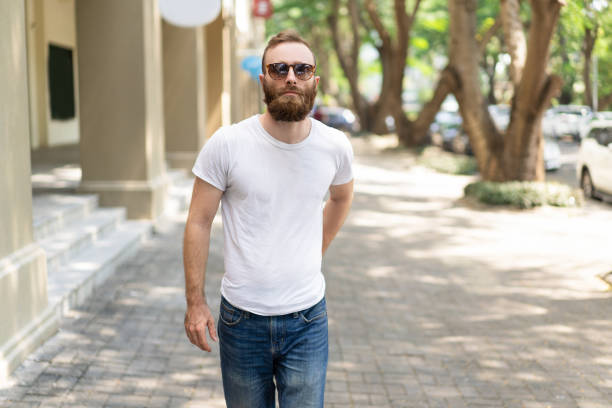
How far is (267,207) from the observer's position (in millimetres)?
2965

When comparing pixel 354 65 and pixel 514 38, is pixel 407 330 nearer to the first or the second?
pixel 514 38

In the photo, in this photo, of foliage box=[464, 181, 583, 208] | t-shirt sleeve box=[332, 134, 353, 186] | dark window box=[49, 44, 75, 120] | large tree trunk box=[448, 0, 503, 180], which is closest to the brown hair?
t-shirt sleeve box=[332, 134, 353, 186]

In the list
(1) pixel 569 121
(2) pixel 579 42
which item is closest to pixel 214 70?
(2) pixel 579 42

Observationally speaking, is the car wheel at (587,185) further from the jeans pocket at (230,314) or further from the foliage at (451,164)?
the jeans pocket at (230,314)

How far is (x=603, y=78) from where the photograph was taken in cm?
3494

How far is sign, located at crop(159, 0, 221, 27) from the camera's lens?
11.2 meters

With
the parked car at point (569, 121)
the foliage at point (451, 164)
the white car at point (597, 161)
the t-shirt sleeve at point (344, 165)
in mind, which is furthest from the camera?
the parked car at point (569, 121)

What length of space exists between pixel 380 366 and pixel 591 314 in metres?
2.64

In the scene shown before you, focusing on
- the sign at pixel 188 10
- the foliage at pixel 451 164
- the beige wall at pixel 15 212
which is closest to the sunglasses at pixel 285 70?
the beige wall at pixel 15 212

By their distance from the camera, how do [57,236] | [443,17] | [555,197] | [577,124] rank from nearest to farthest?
[57,236] → [555,197] → [443,17] → [577,124]

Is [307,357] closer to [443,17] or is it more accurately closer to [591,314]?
[591,314]

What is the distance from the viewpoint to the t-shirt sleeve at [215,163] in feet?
9.64

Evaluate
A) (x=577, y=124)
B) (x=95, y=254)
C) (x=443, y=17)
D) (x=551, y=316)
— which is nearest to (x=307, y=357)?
(x=551, y=316)

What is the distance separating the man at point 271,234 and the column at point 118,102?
8.09 m
